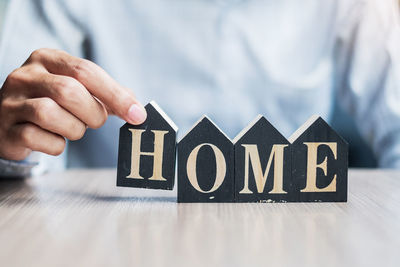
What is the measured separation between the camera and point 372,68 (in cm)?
188

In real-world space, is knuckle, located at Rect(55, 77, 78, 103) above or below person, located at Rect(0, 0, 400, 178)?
below

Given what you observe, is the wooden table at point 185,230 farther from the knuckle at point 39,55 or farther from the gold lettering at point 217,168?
the knuckle at point 39,55

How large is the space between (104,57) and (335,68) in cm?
103

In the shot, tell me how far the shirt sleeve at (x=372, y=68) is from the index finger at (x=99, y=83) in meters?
1.39

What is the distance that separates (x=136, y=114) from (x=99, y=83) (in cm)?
10

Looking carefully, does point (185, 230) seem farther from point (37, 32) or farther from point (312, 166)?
point (37, 32)

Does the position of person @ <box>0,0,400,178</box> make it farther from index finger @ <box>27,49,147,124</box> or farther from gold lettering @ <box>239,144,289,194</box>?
gold lettering @ <box>239,144,289,194</box>

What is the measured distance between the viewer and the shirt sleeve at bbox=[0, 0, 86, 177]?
1.55 metres

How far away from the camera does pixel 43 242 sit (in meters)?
0.48

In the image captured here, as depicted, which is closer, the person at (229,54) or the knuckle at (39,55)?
the knuckle at (39,55)

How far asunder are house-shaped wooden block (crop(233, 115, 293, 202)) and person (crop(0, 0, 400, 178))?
96 cm

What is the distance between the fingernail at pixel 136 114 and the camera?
0.72 meters

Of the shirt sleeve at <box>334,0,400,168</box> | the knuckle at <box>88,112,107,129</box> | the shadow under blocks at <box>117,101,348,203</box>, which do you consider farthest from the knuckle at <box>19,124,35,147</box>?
the shirt sleeve at <box>334,0,400,168</box>

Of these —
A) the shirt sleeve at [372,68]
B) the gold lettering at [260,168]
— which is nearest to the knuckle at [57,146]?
the gold lettering at [260,168]
